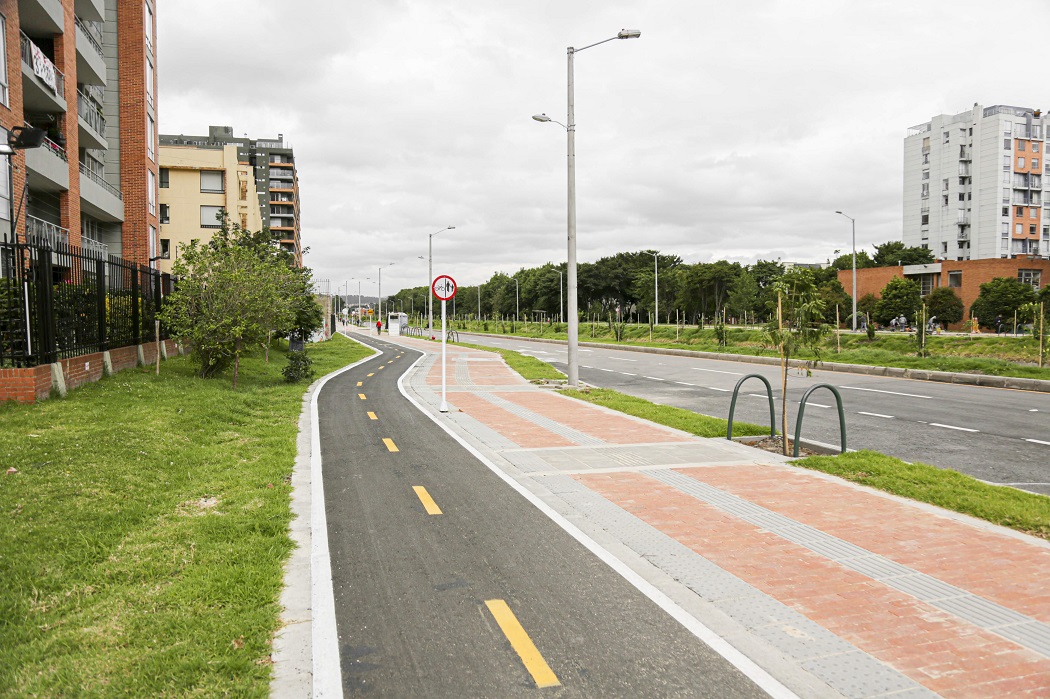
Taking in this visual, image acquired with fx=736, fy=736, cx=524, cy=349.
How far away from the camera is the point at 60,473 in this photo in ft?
25.8

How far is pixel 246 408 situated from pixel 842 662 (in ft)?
41.3

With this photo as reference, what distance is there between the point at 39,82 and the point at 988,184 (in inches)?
4219

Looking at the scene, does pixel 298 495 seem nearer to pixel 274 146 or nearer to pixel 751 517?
pixel 751 517

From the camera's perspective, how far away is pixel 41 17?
23.1 metres

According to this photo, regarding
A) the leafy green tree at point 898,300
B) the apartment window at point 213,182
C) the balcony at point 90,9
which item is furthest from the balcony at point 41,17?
the leafy green tree at point 898,300

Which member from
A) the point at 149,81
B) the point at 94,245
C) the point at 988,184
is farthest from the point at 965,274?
the point at 94,245

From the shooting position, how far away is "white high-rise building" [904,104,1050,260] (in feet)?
316

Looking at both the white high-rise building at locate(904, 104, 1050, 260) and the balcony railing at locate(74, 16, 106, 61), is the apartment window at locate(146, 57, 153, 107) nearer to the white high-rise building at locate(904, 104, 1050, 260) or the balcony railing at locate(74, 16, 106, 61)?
the balcony railing at locate(74, 16, 106, 61)

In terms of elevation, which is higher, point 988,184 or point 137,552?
point 988,184

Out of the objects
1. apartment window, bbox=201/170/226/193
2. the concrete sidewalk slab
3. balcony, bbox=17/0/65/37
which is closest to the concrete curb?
the concrete sidewalk slab

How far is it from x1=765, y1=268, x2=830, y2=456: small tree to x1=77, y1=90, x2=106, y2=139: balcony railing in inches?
1105

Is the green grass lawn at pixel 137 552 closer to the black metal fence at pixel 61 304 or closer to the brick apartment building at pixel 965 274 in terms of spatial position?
the black metal fence at pixel 61 304

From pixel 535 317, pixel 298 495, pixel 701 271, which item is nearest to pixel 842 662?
pixel 298 495

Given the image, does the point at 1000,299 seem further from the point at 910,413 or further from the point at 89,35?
the point at 89,35
